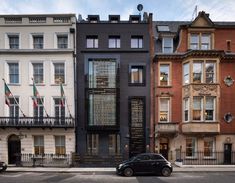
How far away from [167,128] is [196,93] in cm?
443

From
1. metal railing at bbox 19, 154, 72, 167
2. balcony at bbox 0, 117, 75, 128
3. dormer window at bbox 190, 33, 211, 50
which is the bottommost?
metal railing at bbox 19, 154, 72, 167

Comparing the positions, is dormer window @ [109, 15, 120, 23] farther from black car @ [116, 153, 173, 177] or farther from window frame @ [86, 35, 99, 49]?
black car @ [116, 153, 173, 177]

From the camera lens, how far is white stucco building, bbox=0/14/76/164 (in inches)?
917

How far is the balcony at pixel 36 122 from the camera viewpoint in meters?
22.8

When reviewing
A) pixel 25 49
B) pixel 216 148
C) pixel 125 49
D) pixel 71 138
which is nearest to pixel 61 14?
pixel 25 49

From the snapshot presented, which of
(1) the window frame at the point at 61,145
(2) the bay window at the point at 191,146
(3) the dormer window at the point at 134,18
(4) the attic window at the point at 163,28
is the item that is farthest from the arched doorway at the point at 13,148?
(4) the attic window at the point at 163,28

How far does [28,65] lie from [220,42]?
1994cm

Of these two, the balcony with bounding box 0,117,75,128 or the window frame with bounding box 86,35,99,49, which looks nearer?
the balcony with bounding box 0,117,75,128

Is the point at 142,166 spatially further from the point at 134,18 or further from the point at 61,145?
the point at 134,18

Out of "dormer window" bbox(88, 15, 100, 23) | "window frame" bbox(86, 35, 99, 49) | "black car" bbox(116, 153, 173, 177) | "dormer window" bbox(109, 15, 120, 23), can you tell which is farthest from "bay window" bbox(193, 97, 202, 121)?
"dormer window" bbox(88, 15, 100, 23)

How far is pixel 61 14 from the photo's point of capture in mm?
23906

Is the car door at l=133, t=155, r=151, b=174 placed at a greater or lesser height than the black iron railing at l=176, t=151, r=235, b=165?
greater

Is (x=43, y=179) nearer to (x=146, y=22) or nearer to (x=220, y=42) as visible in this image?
(x=146, y=22)

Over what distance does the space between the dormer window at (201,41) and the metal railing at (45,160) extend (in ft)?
55.7
